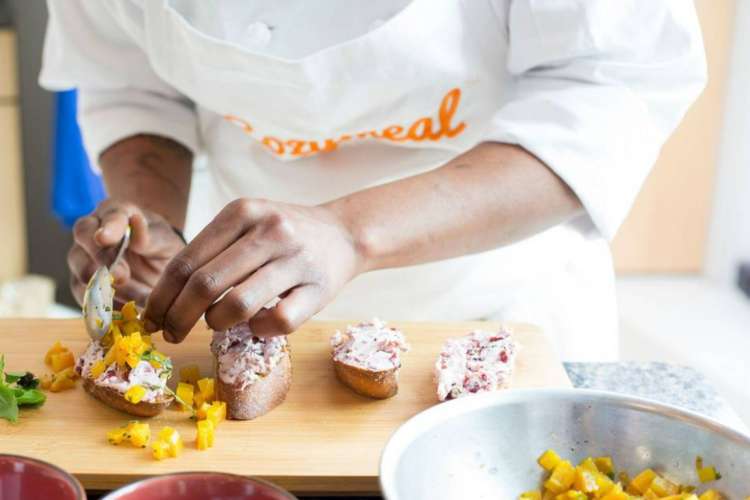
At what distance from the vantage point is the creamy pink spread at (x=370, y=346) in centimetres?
100

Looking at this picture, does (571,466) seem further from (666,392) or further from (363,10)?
(363,10)

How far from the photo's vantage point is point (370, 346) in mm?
1033

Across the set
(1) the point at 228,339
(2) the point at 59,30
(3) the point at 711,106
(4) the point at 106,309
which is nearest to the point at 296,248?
(1) the point at 228,339

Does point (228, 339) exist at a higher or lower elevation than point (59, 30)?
lower

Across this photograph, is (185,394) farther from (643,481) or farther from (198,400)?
(643,481)

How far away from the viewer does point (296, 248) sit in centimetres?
93

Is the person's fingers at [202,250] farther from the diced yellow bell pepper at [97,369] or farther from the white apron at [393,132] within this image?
the white apron at [393,132]

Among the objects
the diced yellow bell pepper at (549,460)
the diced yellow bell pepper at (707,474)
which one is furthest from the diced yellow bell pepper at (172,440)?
the diced yellow bell pepper at (707,474)

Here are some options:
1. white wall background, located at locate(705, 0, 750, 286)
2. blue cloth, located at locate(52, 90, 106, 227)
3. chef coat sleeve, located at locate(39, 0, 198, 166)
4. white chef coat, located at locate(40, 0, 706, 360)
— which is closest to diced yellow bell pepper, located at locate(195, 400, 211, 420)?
white chef coat, located at locate(40, 0, 706, 360)

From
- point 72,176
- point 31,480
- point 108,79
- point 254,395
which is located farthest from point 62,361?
point 72,176

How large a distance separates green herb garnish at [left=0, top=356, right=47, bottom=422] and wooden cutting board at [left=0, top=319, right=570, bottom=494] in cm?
1

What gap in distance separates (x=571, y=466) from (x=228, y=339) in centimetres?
37

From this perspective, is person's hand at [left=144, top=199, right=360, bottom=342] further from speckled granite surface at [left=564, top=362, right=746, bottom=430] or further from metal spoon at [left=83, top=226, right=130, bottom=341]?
speckled granite surface at [left=564, top=362, right=746, bottom=430]

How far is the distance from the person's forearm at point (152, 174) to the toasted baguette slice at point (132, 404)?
0.48 metres
